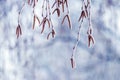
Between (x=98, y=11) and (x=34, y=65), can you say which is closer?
(x=98, y=11)

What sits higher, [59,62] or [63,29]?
[63,29]

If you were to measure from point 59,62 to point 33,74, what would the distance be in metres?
0.31

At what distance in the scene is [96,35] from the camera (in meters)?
4.08

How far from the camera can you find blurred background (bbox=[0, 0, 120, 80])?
4027 mm

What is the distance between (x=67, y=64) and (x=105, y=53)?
439mm

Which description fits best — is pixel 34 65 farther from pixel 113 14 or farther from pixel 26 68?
pixel 113 14

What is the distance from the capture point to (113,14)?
13.2 ft

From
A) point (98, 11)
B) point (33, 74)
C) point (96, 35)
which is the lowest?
point (33, 74)

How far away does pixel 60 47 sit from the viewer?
418 cm

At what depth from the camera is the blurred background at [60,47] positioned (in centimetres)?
403

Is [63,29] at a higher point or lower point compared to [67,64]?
higher

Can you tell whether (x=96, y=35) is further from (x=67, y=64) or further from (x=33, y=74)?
(x=33, y=74)

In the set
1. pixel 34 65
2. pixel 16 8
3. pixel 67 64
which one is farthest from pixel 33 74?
pixel 16 8

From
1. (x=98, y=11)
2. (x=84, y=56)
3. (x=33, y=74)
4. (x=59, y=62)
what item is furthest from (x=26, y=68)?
(x=98, y=11)
